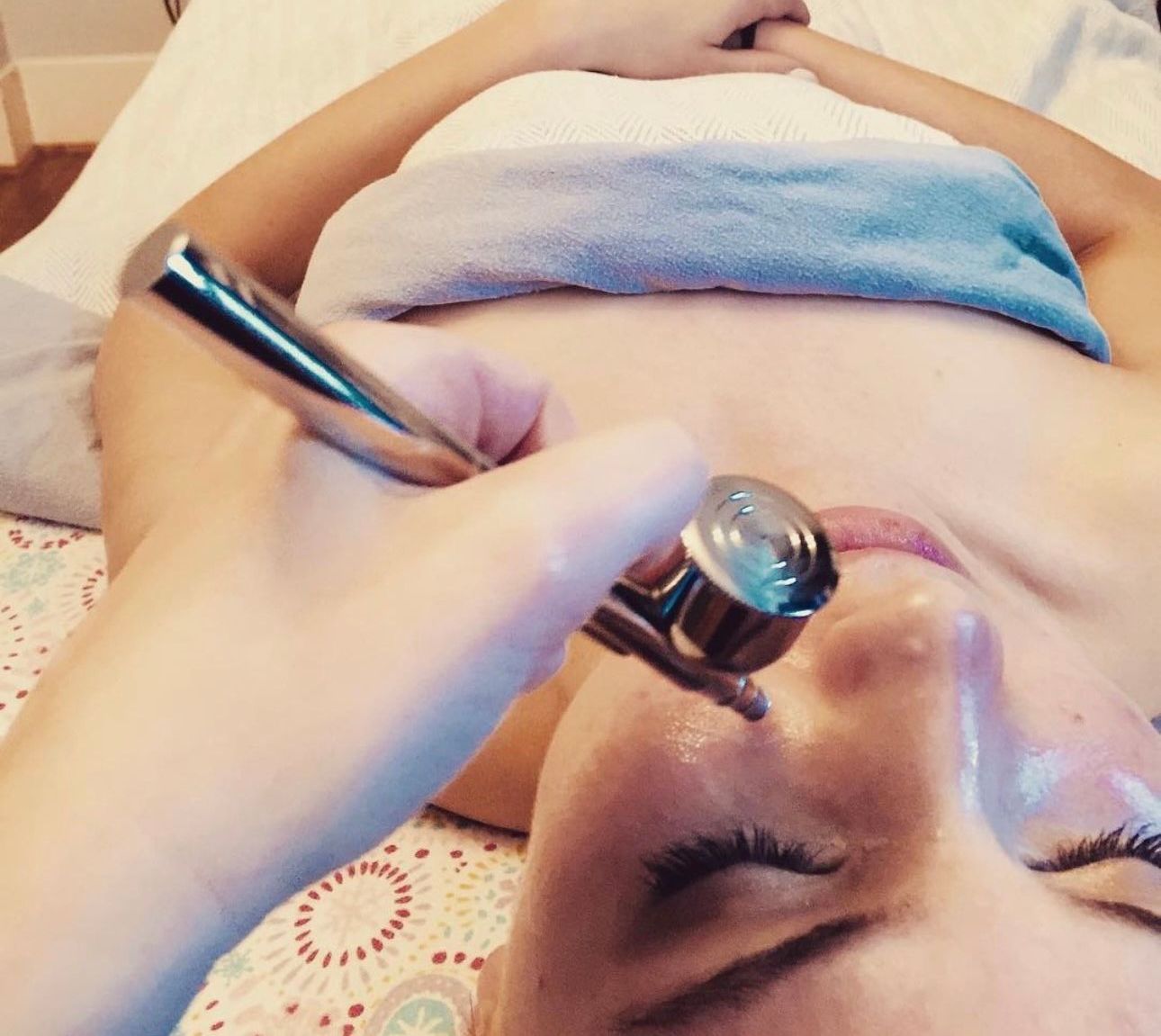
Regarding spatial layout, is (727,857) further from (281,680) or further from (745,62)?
(745,62)

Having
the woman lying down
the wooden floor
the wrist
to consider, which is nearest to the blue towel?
the woman lying down

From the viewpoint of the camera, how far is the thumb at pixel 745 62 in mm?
1074

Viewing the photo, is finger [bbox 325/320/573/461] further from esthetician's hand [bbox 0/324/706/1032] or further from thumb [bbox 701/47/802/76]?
thumb [bbox 701/47/802/76]

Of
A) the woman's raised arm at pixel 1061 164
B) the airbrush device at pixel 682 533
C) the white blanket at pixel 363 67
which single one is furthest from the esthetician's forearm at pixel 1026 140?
the airbrush device at pixel 682 533

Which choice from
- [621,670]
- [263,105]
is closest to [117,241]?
[263,105]

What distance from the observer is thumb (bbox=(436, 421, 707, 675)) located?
32 centimetres

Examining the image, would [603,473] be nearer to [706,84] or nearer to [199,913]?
[199,913]

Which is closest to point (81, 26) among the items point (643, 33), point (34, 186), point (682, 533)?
point (34, 186)

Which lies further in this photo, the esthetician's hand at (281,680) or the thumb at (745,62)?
the thumb at (745,62)

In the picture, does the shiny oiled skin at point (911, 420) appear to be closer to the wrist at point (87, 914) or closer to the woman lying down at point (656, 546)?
the woman lying down at point (656, 546)

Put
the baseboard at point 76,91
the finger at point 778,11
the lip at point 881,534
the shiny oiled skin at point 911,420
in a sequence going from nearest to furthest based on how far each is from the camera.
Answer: the lip at point 881,534
the shiny oiled skin at point 911,420
the finger at point 778,11
the baseboard at point 76,91

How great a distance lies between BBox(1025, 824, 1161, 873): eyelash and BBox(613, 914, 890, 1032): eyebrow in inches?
4.9

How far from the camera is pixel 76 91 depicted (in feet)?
7.95

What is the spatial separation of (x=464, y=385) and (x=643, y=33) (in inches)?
29.6
